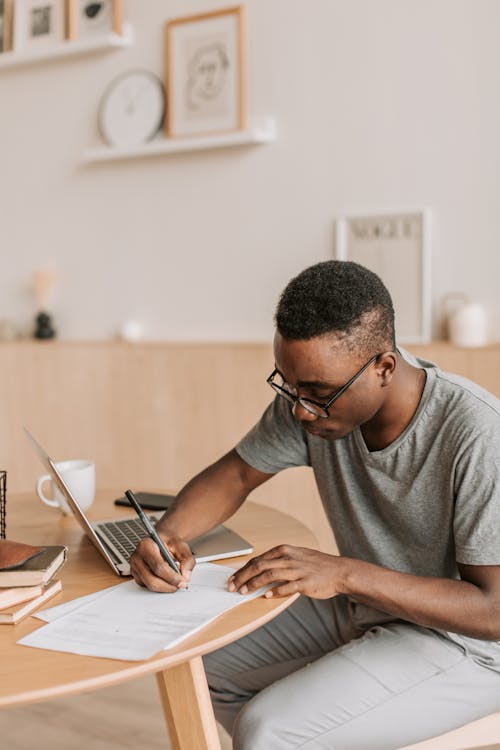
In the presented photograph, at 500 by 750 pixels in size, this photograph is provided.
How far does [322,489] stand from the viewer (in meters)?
1.64

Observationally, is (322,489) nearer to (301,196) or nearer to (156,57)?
(301,196)

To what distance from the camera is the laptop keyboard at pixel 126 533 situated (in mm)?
1487

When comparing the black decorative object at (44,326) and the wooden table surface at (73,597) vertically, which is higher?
the black decorative object at (44,326)

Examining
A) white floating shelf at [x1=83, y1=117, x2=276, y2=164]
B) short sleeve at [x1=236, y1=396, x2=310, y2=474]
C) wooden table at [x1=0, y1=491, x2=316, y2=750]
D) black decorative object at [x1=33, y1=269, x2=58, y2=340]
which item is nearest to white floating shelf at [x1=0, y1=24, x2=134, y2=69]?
white floating shelf at [x1=83, y1=117, x2=276, y2=164]

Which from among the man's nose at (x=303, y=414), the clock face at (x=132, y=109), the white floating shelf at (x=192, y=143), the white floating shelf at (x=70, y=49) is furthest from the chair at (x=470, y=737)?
the white floating shelf at (x=70, y=49)

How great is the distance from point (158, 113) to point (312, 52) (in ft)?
2.03

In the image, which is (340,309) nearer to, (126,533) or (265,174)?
(126,533)

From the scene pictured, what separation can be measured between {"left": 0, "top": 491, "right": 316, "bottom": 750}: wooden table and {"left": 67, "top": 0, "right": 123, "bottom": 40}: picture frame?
6.44 ft

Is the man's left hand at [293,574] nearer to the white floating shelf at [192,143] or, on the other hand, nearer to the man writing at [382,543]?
the man writing at [382,543]

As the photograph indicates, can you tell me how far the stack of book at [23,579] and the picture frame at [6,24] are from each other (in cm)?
272

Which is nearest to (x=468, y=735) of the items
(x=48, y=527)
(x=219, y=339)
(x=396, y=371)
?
(x=396, y=371)

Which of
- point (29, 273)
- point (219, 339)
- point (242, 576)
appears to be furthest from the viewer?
point (29, 273)

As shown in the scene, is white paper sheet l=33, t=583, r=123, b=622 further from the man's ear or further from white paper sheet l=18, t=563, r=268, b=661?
the man's ear

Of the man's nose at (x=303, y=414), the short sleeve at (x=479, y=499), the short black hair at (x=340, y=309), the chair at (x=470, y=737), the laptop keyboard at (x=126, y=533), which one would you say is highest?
the short black hair at (x=340, y=309)
